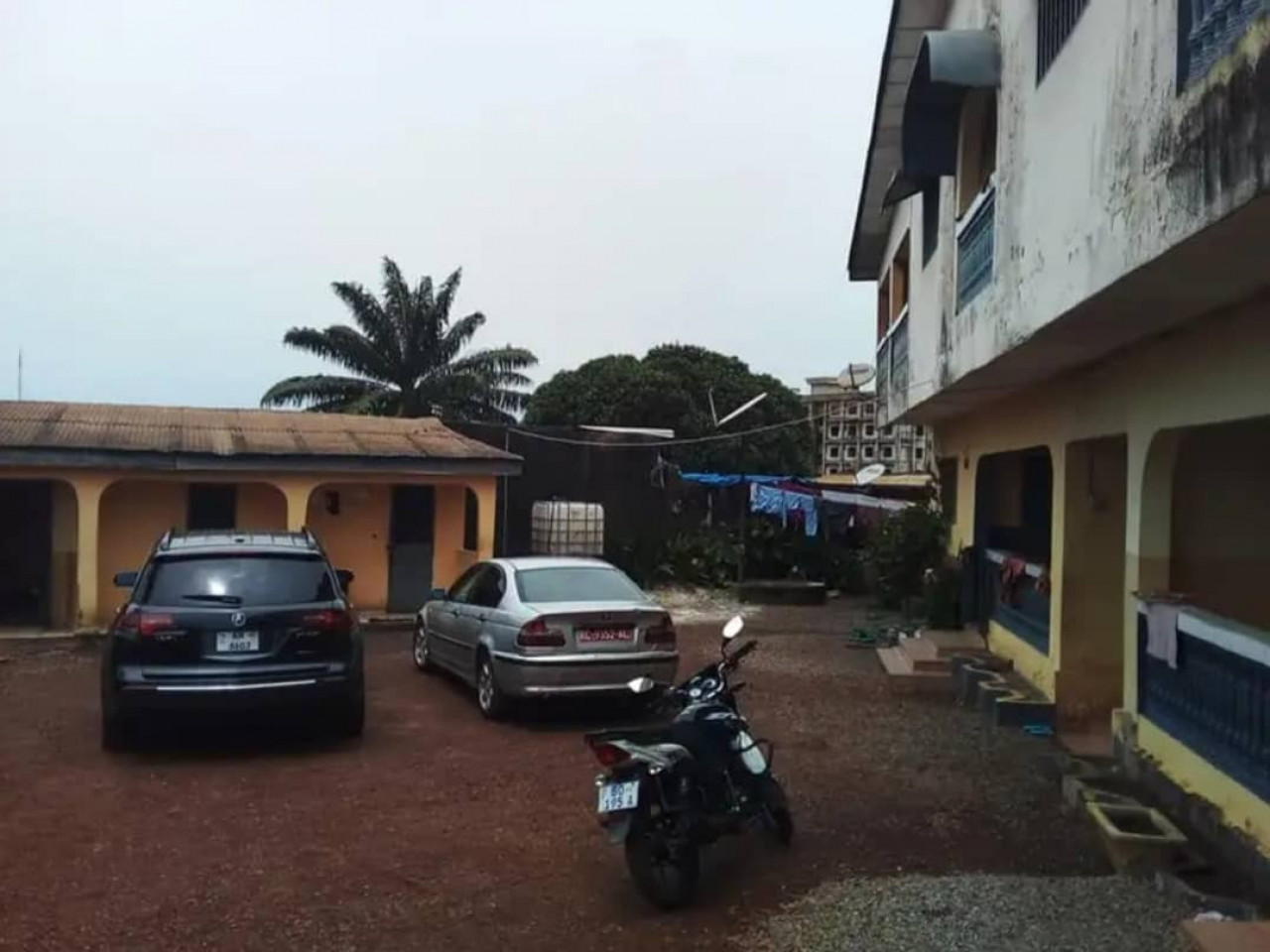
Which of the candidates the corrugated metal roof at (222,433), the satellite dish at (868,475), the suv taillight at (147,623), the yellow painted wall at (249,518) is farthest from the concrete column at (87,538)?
the satellite dish at (868,475)

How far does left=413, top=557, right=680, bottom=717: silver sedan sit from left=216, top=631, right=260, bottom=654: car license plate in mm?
2172

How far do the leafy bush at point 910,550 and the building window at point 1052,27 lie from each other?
403 inches

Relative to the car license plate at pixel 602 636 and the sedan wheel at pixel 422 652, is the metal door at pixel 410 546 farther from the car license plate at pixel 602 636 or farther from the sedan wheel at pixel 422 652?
the car license plate at pixel 602 636

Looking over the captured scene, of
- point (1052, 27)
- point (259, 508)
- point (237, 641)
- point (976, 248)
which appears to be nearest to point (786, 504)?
point (259, 508)

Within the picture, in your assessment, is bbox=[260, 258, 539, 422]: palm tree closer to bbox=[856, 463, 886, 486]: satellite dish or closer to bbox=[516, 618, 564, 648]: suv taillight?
bbox=[856, 463, 886, 486]: satellite dish

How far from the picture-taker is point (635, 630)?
1052 centimetres

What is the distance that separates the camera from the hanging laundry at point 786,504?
22.4 meters

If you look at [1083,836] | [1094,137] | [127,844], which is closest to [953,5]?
[1094,137]

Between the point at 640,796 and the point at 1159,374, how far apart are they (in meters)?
4.16

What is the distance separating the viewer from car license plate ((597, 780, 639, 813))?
19.5ft

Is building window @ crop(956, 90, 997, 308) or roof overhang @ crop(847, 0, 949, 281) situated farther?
roof overhang @ crop(847, 0, 949, 281)


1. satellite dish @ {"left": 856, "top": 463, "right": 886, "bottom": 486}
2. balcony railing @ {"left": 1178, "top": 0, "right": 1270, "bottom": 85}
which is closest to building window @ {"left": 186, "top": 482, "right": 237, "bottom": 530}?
satellite dish @ {"left": 856, "top": 463, "right": 886, "bottom": 486}

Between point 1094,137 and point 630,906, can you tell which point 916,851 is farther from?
point 1094,137

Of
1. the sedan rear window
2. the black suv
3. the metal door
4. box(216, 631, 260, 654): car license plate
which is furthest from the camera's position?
the metal door
